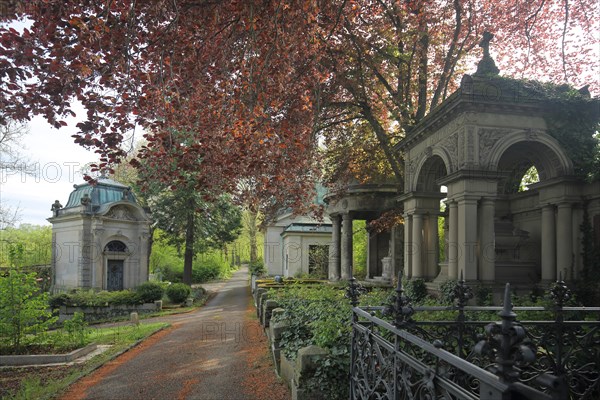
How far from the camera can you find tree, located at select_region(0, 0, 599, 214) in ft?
17.2

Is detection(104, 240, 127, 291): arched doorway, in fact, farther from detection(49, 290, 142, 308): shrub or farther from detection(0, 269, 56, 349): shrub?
detection(0, 269, 56, 349): shrub

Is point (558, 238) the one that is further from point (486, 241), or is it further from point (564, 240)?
point (486, 241)

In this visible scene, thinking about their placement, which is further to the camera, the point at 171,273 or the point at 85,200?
the point at 171,273

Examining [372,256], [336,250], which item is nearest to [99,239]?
[336,250]

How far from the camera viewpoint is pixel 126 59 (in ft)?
17.3

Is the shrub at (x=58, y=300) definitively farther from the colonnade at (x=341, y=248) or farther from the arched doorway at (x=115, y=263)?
the colonnade at (x=341, y=248)

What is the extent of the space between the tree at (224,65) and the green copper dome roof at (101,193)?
48.7 feet

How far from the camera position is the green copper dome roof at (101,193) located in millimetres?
23953

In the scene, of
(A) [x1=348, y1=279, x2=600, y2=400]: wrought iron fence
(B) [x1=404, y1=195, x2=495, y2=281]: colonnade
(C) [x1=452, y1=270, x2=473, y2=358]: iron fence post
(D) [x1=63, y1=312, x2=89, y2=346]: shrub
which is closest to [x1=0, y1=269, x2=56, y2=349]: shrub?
(D) [x1=63, y1=312, x2=89, y2=346]: shrub

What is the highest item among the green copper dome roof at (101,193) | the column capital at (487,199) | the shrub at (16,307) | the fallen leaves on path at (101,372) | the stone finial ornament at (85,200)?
the green copper dome roof at (101,193)

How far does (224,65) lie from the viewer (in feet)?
23.6

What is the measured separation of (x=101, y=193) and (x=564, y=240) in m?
23.0

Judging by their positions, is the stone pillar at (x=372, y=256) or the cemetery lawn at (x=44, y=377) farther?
the stone pillar at (x=372, y=256)

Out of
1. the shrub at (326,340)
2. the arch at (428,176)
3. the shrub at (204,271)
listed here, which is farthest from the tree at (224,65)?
the shrub at (204,271)
